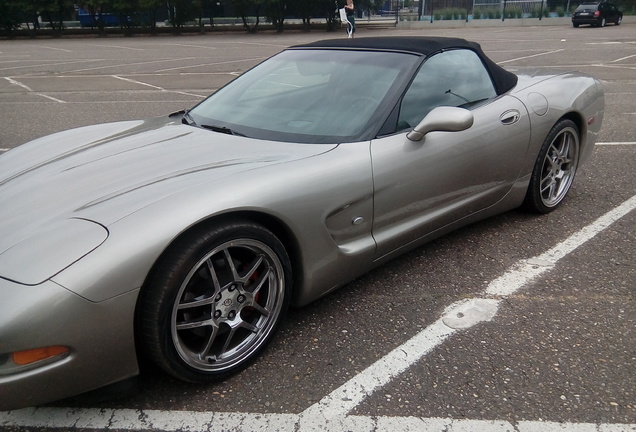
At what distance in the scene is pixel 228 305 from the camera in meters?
2.21

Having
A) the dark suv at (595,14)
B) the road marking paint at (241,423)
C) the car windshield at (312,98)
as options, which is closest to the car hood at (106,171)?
the car windshield at (312,98)

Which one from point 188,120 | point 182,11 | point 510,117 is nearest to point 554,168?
point 510,117

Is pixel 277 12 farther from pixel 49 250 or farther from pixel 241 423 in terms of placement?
pixel 241 423

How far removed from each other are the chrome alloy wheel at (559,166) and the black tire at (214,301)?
2303 millimetres

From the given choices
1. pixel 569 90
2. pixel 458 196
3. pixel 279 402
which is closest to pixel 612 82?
pixel 569 90

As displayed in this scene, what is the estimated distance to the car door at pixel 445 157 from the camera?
8.75 ft

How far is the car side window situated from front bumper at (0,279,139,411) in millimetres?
1704

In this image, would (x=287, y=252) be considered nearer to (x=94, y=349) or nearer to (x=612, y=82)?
(x=94, y=349)

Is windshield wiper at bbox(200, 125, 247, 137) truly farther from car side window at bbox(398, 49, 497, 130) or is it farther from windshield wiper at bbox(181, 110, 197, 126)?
car side window at bbox(398, 49, 497, 130)

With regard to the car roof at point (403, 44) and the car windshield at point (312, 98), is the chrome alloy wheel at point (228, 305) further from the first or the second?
the car roof at point (403, 44)

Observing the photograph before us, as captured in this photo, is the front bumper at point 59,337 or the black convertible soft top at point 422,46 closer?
the front bumper at point 59,337

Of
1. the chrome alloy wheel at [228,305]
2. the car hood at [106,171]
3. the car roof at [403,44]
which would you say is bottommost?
the chrome alloy wheel at [228,305]

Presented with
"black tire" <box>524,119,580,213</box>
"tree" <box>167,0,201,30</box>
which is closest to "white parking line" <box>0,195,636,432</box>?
"black tire" <box>524,119,580,213</box>

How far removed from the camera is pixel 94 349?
181cm
